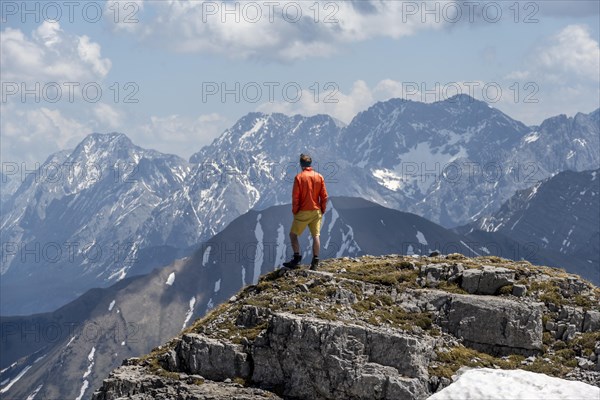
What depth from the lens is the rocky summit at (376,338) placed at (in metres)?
26.6

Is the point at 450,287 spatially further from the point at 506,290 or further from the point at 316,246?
the point at 316,246

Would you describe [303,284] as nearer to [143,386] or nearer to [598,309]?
[143,386]

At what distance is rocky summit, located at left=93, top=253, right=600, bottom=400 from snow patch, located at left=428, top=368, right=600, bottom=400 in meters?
13.8

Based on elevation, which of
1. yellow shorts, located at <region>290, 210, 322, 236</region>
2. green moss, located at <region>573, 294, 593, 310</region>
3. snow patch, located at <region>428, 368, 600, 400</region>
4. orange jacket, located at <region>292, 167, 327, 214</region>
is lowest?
green moss, located at <region>573, 294, 593, 310</region>

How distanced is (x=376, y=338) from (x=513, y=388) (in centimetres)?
1526

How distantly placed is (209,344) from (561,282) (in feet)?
41.3

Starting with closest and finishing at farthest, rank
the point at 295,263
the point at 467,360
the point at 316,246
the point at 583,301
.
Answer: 1. the point at 467,360
2. the point at 583,301
3. the point at 316,246
4. the point at 295,263

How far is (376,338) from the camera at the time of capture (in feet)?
88.2

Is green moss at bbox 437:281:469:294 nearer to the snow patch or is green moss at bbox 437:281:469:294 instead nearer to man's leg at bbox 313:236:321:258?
man's leg at bbox 313:236:321:258

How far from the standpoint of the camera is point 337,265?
3491 centimetres

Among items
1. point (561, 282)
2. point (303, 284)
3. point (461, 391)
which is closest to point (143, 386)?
point (303, 284)

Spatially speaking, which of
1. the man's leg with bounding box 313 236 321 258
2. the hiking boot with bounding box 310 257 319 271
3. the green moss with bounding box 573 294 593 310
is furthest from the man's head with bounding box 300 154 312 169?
the green moss with bounding box 573 294 593 310

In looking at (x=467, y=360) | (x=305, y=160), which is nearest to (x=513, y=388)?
(x=467, y=360)

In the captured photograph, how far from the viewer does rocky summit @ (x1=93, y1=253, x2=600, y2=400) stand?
87.3ft
